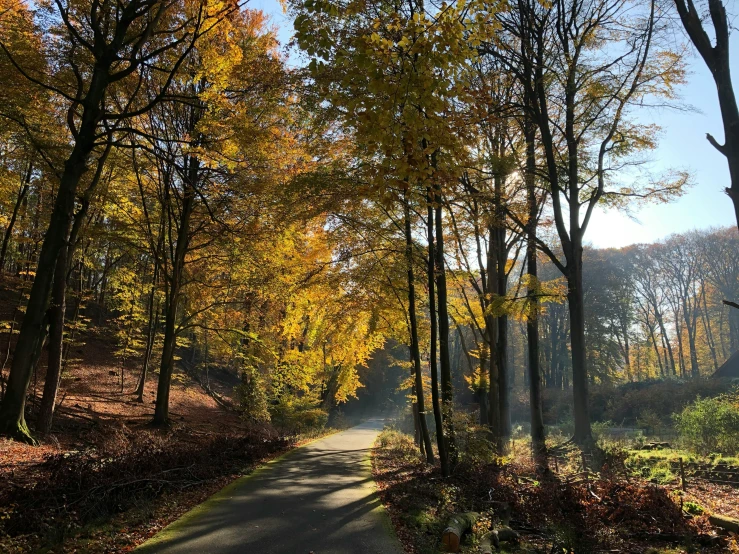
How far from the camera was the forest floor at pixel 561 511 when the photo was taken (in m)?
6.34

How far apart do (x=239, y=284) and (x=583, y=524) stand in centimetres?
1129

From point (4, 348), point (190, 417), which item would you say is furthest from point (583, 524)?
point (4, 348)

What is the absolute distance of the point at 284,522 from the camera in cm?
629

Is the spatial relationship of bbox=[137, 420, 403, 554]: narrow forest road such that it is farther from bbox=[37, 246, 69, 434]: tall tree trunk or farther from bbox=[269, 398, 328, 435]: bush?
bbox=[269, 398, 328, 435]: bush

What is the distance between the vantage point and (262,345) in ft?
49.3

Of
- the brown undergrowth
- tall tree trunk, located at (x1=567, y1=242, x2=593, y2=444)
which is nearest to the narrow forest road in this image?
the brown undergrowth

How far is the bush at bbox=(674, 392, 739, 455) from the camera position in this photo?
1484cm

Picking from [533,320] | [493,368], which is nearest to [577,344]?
[533,320]

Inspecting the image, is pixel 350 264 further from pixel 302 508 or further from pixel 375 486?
pixel 302 508

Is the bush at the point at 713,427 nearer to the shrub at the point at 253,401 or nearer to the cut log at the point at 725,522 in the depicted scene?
the cut log at the point at 725,522

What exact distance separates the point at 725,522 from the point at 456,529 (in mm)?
4692

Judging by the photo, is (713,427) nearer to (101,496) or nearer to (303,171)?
(303,171)

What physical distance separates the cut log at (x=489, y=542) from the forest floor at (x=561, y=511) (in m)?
0.11

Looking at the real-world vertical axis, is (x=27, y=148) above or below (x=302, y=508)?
above
